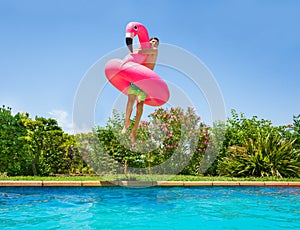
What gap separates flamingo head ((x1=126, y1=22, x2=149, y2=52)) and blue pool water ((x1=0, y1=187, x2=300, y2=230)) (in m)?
2.31

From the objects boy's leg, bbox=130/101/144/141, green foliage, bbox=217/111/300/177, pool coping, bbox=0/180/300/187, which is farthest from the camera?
green foliage, bbox=217/111/300/177

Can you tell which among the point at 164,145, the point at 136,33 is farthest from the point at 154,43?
the point at 164,145

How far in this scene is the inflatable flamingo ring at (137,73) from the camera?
409 centimetres

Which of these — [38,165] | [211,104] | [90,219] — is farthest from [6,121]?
[211,104]

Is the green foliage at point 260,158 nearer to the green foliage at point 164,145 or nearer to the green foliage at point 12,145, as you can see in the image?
the green foliage at point 164,145

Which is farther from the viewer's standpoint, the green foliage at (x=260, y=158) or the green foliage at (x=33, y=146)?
the green foliage at (x=260, y=158)

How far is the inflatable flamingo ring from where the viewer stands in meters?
4.09

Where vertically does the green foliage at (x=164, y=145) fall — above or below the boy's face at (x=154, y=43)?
below

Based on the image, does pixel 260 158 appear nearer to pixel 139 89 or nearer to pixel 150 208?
pixel 150 208

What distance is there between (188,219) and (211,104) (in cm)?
180

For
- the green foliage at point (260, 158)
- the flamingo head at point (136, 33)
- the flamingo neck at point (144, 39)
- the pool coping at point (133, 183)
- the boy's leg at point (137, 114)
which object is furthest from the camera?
the green foliage at point (260, 158)

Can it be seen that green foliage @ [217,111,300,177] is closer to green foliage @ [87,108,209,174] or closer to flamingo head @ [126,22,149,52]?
green foliage @ [87,108,209,174]

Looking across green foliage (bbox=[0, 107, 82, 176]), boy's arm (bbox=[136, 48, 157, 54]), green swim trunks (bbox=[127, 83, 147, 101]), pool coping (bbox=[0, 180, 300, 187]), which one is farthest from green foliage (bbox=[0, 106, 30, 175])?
boy's arm (bbox=[136, 48, 157, 54])

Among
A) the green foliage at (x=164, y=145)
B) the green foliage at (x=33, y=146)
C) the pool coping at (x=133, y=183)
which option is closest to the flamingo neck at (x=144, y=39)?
the pool coping at (x=133, y=183)
